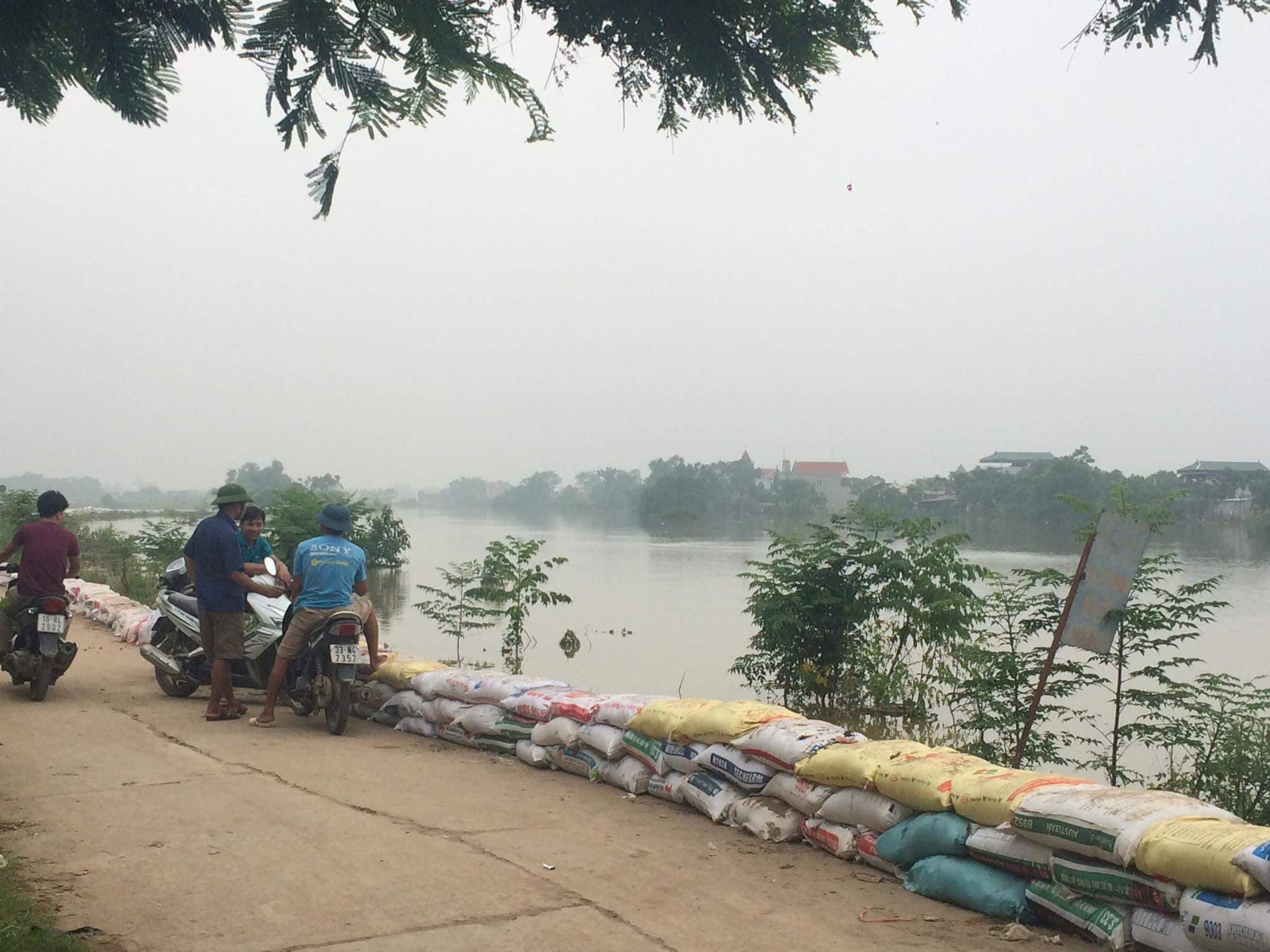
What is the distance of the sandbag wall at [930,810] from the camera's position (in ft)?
9.72

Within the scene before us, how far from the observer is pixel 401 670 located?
6.59m

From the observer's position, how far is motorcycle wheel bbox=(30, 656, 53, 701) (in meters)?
6.62

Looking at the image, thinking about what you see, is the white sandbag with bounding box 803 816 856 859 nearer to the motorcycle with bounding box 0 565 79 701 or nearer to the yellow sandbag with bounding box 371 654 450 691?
the yellow sandbag with bounding box 371 654 450 691

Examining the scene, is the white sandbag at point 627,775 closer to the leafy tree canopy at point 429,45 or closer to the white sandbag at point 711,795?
the white sandbag at point 711,795

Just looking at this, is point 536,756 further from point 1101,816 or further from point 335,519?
point 1101,816

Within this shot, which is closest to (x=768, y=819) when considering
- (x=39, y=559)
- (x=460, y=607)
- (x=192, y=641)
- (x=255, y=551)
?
(x=255, y=551)

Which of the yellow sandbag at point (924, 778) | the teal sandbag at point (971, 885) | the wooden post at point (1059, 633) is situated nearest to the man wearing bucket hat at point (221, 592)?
the yellow sandbag at point (924, 778)

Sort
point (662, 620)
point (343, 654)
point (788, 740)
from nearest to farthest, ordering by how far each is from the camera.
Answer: point (788, 740), point (343, 654), point (662, 620)

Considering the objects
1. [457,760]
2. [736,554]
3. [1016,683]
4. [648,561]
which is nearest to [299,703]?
[457,760]

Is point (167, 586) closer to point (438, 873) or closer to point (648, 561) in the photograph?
point (438, 873)

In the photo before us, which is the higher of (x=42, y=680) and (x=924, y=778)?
(x=924, y=778)

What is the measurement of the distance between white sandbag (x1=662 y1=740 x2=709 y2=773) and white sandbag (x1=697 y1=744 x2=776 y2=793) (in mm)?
37

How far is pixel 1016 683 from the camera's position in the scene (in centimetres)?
771

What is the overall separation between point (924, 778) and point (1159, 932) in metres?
0.96
